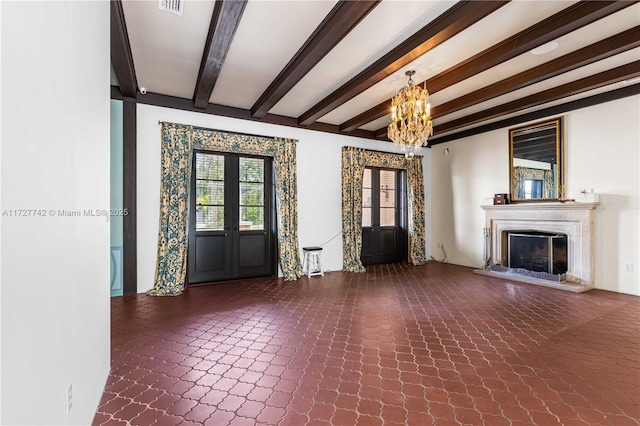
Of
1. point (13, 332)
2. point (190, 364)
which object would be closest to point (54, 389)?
point (13, 332)

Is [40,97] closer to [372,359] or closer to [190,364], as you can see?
[190,364]

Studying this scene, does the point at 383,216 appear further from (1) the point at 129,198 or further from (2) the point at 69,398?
(2) the point at 69,398

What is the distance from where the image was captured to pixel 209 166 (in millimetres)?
5234

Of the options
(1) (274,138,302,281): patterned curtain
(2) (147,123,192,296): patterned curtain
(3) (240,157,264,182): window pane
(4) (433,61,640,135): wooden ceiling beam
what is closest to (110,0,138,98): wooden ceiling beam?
(2) (147,123,192,296): patterned curtain

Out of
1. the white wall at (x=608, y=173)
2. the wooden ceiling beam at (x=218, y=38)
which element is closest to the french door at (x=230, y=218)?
the wooden ceiling beam at (x=218, y=38)

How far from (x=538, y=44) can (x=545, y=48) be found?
451 millimetres

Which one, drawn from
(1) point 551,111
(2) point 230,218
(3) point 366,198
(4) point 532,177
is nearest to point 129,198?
(2) point 230,218

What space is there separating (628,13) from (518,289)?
3.75m

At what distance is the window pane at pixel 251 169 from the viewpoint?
5.53 m

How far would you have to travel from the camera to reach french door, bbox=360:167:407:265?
271 inches

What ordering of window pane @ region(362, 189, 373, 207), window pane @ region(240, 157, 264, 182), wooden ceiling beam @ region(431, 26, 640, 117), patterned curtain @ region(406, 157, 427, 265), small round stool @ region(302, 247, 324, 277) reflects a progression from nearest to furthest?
1. wooden ceiling beam @ region(431, 26, 640, 117)
2. window pane @ region(240, 157, 264, 182)
3. small round stool @ region(302, 247, 324, 277)
4. window pane @ region(362, 189, 373, 207)
5. patterned curtain @ region(406, 157, 427, 265)

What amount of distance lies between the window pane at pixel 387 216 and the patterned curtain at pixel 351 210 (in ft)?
→ 3.10

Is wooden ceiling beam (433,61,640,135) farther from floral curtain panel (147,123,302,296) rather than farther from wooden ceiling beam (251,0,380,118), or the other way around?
floral curtain panel (147,123,302,296)

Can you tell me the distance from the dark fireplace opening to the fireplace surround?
3.5 inches
